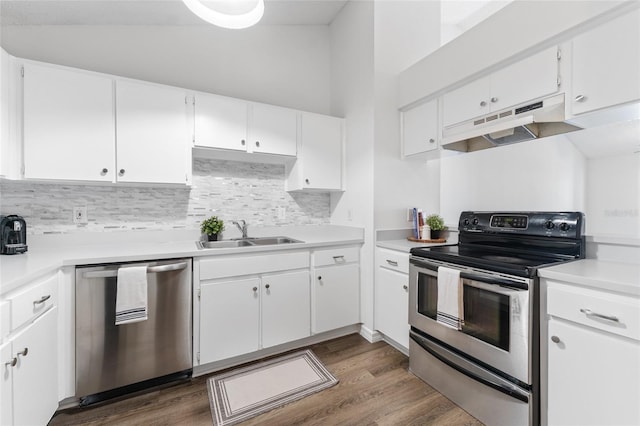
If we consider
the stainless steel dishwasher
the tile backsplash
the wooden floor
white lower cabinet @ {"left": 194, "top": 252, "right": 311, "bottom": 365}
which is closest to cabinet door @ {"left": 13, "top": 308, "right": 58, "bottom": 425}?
the stainless steel dishwasher

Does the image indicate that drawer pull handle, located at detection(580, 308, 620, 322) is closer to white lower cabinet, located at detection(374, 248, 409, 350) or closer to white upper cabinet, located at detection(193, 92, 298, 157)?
white lower cabinet, located at detection(374, 248, 409, 350)

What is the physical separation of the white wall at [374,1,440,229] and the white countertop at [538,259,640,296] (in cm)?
136

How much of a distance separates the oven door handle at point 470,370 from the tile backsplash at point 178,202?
1672 mm

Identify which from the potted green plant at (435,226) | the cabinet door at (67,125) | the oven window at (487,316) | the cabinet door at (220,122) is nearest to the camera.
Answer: the oven window at (487,316)

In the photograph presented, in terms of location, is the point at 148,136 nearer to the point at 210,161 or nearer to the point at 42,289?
the point at 210,161

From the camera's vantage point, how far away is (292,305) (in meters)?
2.33

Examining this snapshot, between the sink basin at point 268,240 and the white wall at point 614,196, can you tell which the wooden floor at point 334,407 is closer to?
the sink basin at point 268,240

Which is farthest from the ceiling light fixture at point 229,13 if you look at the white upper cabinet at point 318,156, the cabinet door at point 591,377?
the cabinet door at point 591,377

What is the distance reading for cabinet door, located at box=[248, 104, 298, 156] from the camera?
8.29 ft

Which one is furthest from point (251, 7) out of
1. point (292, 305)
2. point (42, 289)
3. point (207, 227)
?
point (292, 305)

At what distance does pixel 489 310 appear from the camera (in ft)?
5.08

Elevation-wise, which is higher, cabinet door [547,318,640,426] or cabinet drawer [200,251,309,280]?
cabinet drawer [200,251,309,280]

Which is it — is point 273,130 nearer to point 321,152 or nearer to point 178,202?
point 321,152

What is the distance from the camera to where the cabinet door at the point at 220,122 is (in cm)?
229
